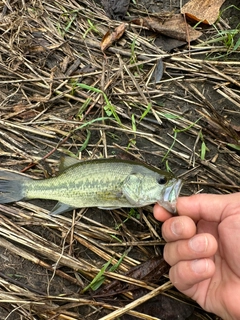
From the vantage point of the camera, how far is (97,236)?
14.5 ft

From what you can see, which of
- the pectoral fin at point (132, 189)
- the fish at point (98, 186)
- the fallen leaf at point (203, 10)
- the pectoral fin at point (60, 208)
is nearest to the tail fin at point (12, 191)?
the fish at point (98, 186)

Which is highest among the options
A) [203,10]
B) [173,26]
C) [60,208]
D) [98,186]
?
[203,10]

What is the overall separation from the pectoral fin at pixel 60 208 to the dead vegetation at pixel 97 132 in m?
0.12

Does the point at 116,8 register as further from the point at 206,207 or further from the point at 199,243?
the point at 199,243

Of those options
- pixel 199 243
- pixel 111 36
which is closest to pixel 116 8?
pixel 111 36

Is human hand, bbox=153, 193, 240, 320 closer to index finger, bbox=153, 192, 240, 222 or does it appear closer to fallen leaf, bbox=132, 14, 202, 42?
index finger, bbox=153, 192, 240, 222

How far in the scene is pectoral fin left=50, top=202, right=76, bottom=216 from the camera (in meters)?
4.36

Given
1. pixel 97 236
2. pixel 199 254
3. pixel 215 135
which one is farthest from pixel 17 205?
pixel 215 135

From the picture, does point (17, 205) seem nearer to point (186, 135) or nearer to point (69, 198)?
point (69, 198)

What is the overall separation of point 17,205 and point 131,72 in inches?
90.3

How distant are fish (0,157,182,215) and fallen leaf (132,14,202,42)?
207 centimetres

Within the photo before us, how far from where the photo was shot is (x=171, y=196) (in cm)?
386

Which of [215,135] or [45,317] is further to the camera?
[215,135]

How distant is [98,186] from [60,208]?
0.57 metres
